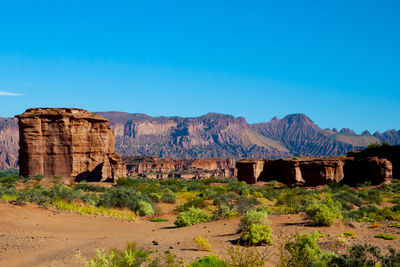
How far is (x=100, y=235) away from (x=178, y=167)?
12218 cm

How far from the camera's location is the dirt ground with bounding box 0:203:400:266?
923cm

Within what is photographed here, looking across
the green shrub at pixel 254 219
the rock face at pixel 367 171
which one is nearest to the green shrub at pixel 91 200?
the green shrub at pixel 254 219

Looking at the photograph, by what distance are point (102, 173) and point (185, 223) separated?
26266mm

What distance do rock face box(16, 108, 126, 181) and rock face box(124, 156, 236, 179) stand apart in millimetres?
64638

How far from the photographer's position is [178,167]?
13400 cm

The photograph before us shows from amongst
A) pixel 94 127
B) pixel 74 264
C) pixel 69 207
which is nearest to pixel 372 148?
pixel 94 127

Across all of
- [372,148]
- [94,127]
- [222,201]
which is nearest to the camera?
[222,201]

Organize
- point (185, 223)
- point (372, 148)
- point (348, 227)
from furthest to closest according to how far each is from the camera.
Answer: point (372, 148) → point (185, 223) → point (348, 227)

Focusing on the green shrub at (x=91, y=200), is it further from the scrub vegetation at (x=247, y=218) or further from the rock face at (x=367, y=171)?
the rock face at (x=367, y=171)

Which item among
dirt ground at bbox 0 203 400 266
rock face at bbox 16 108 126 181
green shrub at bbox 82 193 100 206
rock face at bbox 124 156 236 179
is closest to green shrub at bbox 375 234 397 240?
dirt ground at bbox 0 203 400 266

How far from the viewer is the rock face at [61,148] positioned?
37.8 metres

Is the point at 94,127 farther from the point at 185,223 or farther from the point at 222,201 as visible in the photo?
the point at 185,223

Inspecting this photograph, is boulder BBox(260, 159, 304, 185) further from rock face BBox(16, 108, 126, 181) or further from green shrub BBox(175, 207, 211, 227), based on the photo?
green shrub BBox(175, 207, 211, 227)

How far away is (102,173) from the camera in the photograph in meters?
38.4
